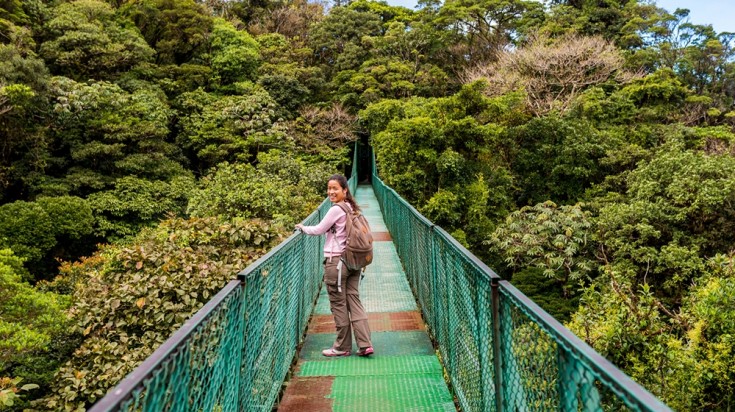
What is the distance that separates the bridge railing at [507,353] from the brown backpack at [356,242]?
22.5 inches

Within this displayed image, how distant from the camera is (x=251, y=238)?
5566mm

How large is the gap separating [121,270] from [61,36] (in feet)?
68.9

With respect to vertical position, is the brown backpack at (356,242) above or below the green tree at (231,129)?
below

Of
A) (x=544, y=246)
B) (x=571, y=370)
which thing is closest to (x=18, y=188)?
(x=544, y=246)

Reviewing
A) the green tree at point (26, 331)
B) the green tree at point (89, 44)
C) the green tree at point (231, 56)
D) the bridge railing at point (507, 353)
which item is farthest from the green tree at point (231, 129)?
the bridge railing at point (507, 353)

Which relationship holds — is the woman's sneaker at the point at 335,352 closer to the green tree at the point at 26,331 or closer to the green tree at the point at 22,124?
the green tree at the point at 26,331

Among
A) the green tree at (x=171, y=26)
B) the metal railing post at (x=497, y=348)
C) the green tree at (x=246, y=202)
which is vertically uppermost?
the green tree at (x=171, y=26)

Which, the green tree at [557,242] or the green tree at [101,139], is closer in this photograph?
the green tree at [557,242]

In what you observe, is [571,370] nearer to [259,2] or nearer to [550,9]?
[550,9]

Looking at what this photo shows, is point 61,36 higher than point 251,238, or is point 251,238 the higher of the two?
point 61,36

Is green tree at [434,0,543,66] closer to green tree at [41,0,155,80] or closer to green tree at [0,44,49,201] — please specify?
green tree at [41,0,155,80]

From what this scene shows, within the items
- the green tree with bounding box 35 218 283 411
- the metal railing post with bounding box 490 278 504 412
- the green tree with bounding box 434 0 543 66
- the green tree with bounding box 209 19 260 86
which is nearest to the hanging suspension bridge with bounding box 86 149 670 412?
the metal railing post with bounding box 490 278 504 412

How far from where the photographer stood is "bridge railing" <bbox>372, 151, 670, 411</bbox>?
3.99 feet

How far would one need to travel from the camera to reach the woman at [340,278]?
11.9ft
